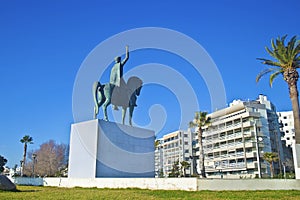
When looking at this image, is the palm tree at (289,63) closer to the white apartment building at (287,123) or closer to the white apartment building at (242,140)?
the white apartment building at (242,140)

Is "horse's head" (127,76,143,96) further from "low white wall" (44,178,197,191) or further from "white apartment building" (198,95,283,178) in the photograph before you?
"white apartment building" (198,95,283,178)

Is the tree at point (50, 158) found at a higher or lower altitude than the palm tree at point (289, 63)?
lower

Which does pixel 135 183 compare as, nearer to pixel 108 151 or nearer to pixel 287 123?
pixel 108 151

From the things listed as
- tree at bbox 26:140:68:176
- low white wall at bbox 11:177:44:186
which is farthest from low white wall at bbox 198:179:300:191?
tree at bbox 26:140:68:176

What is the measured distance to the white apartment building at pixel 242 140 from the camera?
5594cm

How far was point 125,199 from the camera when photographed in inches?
421

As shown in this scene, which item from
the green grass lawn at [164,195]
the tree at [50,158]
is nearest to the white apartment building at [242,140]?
the tree at [50,158]

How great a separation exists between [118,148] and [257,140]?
4129cm

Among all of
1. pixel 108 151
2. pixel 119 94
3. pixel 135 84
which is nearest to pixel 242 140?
pixel 135 84

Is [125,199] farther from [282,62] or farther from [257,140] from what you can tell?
[257,140]

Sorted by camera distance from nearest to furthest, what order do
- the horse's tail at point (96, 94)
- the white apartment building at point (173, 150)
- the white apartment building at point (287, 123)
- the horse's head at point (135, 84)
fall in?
the horse's tail at point (96, 94), the horse's head at point (135, 84), the white apartment building at point (287, 123), the white apartment building at point (173, 150)

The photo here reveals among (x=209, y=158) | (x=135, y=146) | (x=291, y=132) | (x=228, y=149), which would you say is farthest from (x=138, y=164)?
(x=291, y=132)

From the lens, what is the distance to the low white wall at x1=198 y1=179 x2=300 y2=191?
14492 mm

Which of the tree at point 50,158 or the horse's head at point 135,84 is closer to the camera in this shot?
the horse's head at point 135,84
